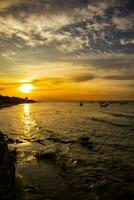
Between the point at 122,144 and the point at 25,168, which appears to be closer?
the point at 25,168

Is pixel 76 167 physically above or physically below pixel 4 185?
below

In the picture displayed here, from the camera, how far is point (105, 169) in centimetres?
1755

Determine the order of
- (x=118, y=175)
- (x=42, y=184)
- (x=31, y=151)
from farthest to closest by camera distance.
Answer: (x=31, y=151), (x=118, y=175), (x=42, y=184)

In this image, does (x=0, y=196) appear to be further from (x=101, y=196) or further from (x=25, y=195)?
(x=101, y=196)

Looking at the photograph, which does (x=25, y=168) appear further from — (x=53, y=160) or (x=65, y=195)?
(x=65, y=195)

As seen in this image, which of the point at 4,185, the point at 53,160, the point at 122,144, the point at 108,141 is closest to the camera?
the point at 4,185

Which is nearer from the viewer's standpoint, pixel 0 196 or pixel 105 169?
pixel 0 196

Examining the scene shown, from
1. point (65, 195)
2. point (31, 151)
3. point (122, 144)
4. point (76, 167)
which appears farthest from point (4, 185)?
point (122, 144)

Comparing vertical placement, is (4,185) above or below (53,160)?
above

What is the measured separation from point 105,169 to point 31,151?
845cm

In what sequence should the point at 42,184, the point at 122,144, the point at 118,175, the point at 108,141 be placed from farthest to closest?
the point at 108,141 → the point at 122,144 → the point at 118,175 → the point at 42,184

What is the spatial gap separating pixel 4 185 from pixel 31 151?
1397 cm

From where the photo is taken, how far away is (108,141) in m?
29.4

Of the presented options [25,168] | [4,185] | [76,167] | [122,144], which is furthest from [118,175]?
[122,144]
